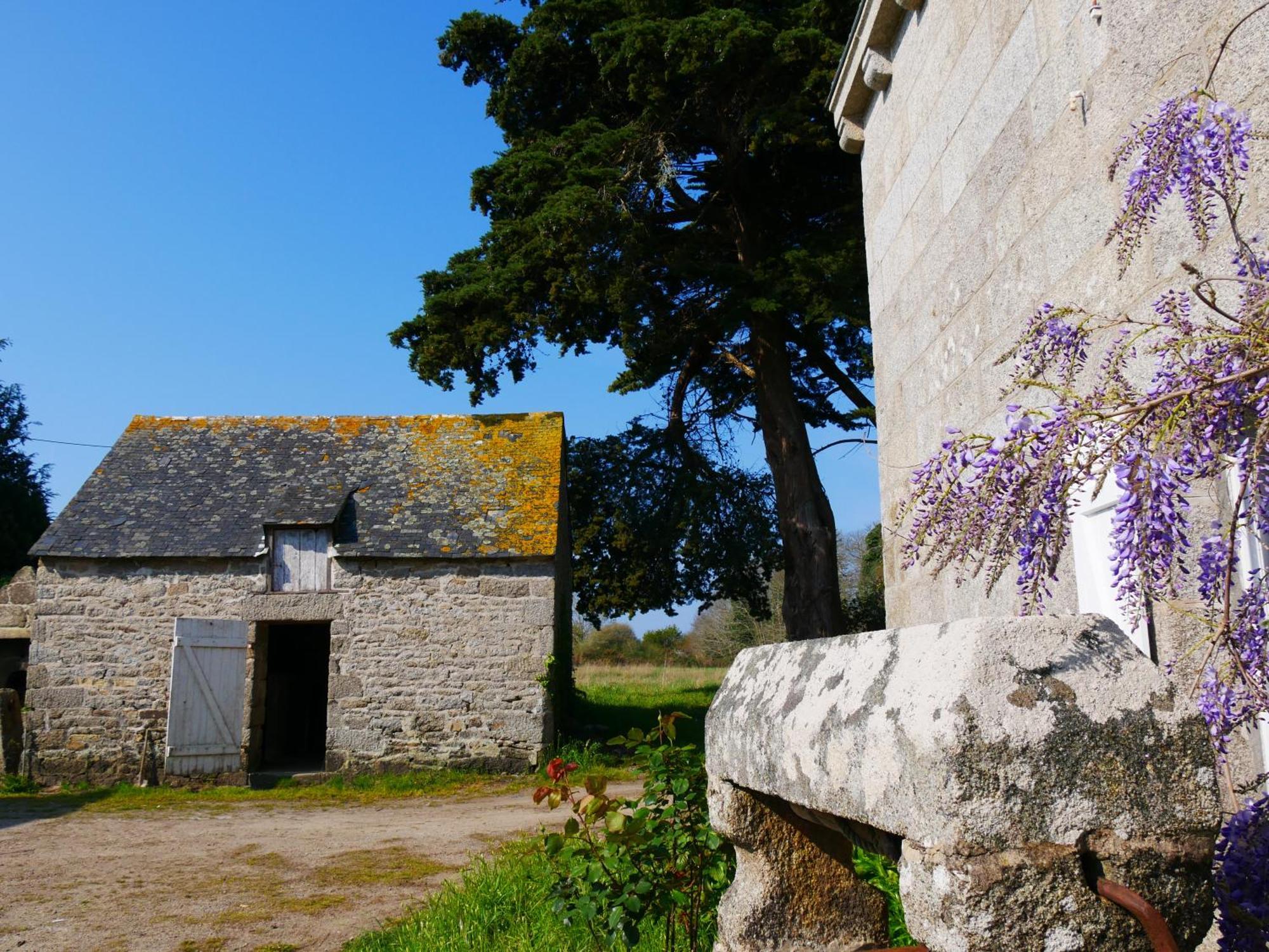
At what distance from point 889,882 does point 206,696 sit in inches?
452

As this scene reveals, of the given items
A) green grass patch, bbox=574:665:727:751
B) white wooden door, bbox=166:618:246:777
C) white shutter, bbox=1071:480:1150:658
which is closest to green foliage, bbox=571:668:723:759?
green grass patch, bbox=574:665:727:751

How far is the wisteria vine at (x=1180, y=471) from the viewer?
156 centimetres

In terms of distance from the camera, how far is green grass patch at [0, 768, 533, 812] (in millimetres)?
12336

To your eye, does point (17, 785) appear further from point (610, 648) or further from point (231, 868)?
point (610, 648)

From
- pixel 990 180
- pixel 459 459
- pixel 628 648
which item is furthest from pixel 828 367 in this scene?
pixel 628 648

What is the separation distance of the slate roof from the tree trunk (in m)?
3.42

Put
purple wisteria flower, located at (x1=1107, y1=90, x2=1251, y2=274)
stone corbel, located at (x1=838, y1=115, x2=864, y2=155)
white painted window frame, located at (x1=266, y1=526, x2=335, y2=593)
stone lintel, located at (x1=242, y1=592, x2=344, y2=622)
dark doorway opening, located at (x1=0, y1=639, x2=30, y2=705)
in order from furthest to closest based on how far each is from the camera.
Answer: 1. dark doorway opening, located at (x1=0, y1=639, x2=30, y2=705)
2. white painted window frame, located at (x1=266, y1=526, x2=335, y2=593)
3. stone lintel, located at (x1=242, y1=592, x2=344, y2=622)
4. stone corbel, located at (x1=838, y1=115, x2=864, y2=155)
5. purple wisteria flower, located at (x1=1107, y1=90, x2=1251, y2=274)

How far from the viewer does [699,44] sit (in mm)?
13289

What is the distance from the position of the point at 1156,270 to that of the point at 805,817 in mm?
2019

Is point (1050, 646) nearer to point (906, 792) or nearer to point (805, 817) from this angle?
point (906, 792)

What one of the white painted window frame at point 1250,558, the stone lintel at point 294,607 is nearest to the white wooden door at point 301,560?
the stone lintel at point 294,607

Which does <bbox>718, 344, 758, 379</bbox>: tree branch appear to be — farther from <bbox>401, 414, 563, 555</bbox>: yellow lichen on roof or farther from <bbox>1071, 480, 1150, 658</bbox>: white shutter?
<bbox>1071, 480, 1150, 658</bbox>: white shutter

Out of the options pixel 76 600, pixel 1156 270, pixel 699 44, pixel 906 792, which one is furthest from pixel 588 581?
pixel 906 792

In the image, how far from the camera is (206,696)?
13344 millimetres
